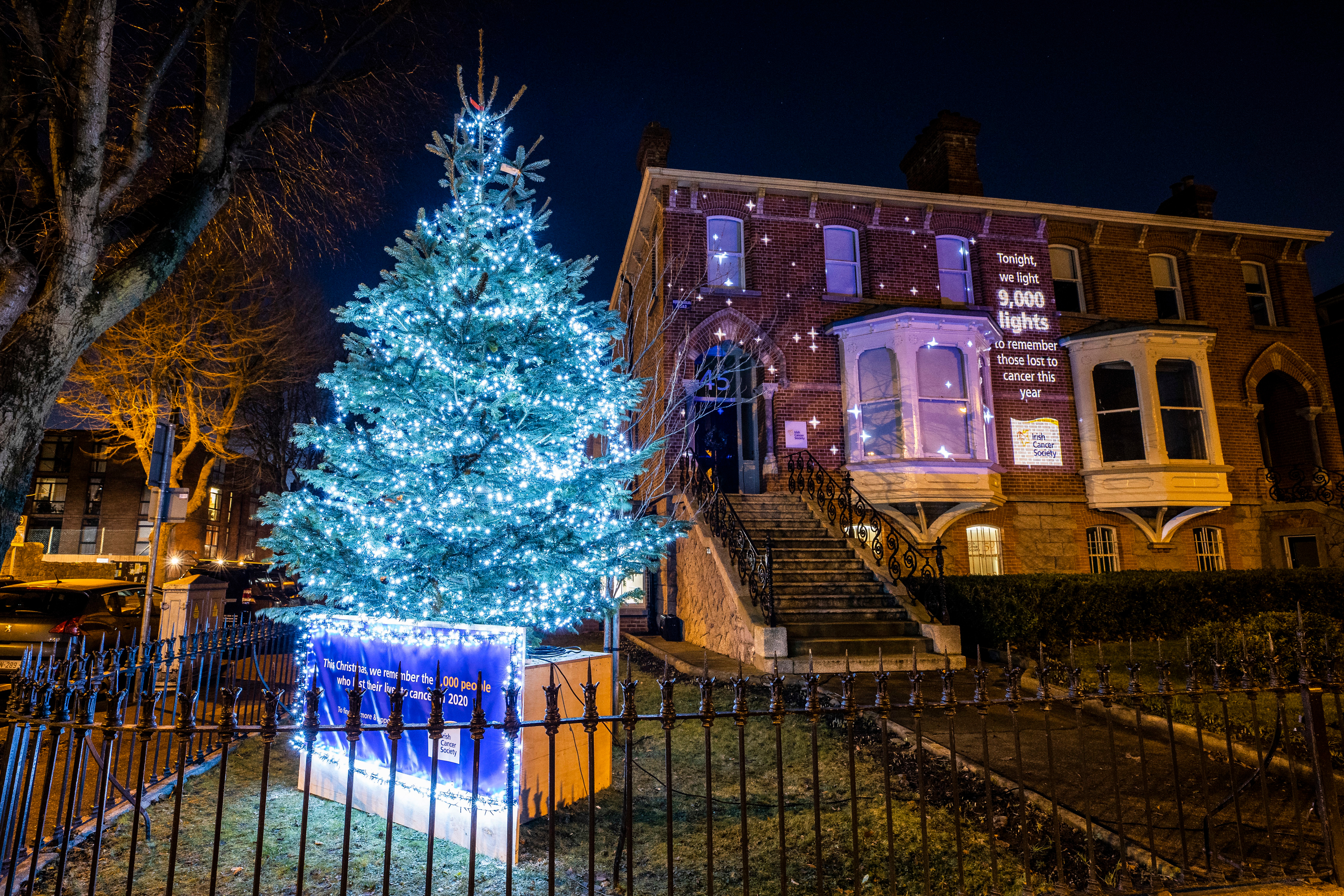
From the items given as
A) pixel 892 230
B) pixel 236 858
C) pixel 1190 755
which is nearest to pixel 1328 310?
pixel 892 230

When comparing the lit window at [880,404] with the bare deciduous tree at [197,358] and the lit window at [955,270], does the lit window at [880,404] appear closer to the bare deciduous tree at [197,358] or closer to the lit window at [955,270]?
the lit window at [955,270]

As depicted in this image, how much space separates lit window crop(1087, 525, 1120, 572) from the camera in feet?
52.8

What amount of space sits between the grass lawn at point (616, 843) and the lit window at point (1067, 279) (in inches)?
617

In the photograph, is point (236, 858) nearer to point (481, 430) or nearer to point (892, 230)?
point (481, 430)

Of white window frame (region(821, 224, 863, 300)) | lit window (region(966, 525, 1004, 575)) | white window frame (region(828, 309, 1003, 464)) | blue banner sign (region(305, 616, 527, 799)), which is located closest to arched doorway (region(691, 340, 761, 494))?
white window frame (region(828, 309, 1003, 464))

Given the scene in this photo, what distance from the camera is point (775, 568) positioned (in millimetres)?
11516

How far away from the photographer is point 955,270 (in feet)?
56.9

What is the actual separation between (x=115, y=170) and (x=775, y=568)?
32.9ft

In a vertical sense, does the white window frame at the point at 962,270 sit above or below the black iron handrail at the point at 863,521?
above

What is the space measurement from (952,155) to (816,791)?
1858cm

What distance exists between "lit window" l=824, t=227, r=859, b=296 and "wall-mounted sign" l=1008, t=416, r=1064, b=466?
16.5 ft

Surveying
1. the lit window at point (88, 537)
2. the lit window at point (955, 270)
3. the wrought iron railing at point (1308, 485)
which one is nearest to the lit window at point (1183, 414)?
the wrought iron railing at point (1308, 485)

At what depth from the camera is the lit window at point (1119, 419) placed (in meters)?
17.1

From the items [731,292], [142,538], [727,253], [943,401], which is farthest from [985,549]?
[142,538]
